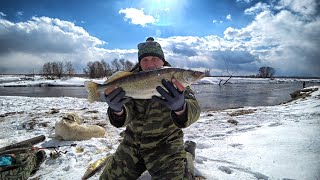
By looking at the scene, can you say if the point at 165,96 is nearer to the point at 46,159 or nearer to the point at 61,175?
the point at 61,175

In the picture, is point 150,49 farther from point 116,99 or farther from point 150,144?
point 150,144

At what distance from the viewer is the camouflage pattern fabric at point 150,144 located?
122 inches

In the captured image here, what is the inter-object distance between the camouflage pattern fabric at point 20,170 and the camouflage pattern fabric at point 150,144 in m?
1.37

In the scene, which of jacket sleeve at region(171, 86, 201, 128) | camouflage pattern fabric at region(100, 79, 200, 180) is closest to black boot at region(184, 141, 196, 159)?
camouflage pattern fabric at region(100, 79, 200, 180)

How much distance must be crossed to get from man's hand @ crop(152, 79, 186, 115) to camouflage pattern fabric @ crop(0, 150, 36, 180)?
8.42 ft

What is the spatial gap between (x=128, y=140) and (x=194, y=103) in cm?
107

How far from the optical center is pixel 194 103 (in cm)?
319

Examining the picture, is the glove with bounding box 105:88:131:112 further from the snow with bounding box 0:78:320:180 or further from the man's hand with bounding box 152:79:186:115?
the snow with bounding box 0:78:320:180

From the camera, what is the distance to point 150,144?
315cm

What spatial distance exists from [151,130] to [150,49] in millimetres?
1128

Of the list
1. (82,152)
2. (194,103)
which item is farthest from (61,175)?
(194,103)

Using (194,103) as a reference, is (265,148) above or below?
below

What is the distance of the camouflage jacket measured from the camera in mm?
3174

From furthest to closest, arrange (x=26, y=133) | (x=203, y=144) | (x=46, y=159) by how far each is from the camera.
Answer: (x=26, y=133) < (x=203, y=144) < (x=46, y=159)
